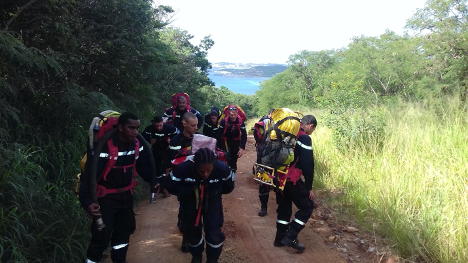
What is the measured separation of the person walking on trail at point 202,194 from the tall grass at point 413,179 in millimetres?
2341

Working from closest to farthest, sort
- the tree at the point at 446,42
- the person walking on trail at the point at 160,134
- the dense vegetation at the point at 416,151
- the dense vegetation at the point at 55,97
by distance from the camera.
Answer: the dense vegetation at the point at 55,97 → the dense vegetation at the point at 416,151 → the person walking on trail at the point at 160,134 → the tree at the point at 446,42

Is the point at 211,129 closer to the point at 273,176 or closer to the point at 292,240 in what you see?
the point at 273,176

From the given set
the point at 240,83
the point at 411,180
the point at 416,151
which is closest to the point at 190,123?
the point at 411,180

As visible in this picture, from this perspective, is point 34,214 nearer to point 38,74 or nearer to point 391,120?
point 38,74

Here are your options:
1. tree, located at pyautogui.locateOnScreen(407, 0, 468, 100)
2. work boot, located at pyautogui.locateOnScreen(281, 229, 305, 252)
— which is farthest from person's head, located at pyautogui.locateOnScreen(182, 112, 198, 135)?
tree, located at pyautogui.locateOnScreen(407, 0, 468, 100)

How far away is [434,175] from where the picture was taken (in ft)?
15.8

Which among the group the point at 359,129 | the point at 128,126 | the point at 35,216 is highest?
the point at 128,126

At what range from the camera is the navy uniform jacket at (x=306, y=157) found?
407cm

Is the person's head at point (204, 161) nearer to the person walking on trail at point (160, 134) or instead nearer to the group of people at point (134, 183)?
the group of people at point (134, 183)

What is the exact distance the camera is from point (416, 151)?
5.92m

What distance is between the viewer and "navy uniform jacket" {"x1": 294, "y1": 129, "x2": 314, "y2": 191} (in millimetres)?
Answer: 4070

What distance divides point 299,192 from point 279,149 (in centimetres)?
63

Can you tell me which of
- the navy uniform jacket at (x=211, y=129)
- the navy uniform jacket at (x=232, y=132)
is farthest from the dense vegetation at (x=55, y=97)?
the navy uniform jacket at (x=232, y=132)

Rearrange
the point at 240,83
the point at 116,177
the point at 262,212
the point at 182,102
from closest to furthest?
the point at 116,177, the point at 262,212, the point at 182,102, the point at 240,83
